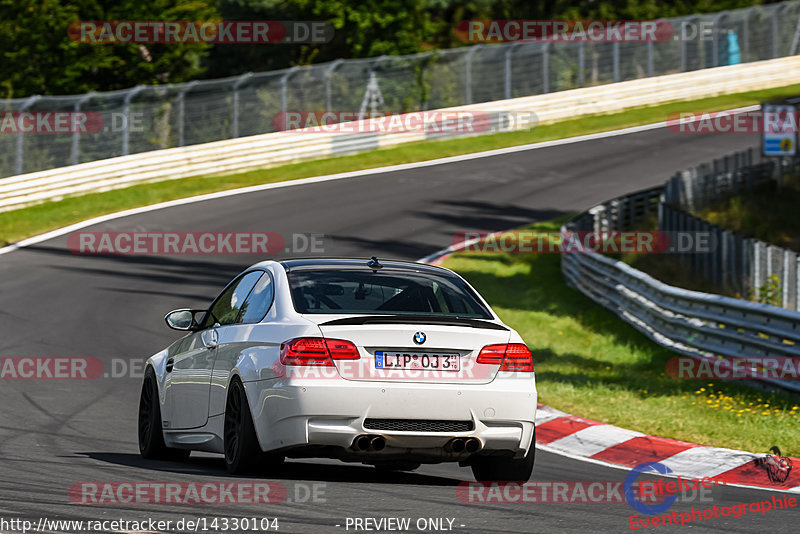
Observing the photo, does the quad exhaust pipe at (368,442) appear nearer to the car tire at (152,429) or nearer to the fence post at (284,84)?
the car tire at (152,429)

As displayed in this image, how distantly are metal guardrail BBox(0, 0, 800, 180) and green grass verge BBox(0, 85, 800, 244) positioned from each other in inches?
50.0

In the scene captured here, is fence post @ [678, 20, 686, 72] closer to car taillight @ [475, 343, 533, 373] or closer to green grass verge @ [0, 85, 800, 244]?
green grass verge @ [0, 85, 800, 244]

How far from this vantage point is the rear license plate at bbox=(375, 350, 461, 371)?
7484mm

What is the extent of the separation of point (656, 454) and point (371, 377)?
336cm

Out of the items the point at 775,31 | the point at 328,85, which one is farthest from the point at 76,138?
the point at 775,31

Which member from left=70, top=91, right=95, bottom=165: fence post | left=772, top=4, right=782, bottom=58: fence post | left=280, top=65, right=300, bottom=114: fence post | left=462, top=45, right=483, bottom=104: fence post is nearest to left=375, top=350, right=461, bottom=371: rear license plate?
left=70, top=91, right=95, bottom=165: fence post

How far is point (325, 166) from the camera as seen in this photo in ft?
108

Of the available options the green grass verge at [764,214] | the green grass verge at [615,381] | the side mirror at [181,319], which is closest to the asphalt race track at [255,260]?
the side mirror at [181,319]

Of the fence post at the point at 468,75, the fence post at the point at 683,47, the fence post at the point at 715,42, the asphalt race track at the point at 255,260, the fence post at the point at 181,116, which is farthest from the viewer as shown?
the fence post at the point at 715,42

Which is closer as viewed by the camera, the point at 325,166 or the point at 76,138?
the point at 76,138

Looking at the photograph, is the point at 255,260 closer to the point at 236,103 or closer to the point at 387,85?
the point at 236,103

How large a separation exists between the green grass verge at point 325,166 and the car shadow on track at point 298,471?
1597 cm

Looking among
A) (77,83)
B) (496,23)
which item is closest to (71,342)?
(77,83)

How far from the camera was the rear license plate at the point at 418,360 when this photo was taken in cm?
748
